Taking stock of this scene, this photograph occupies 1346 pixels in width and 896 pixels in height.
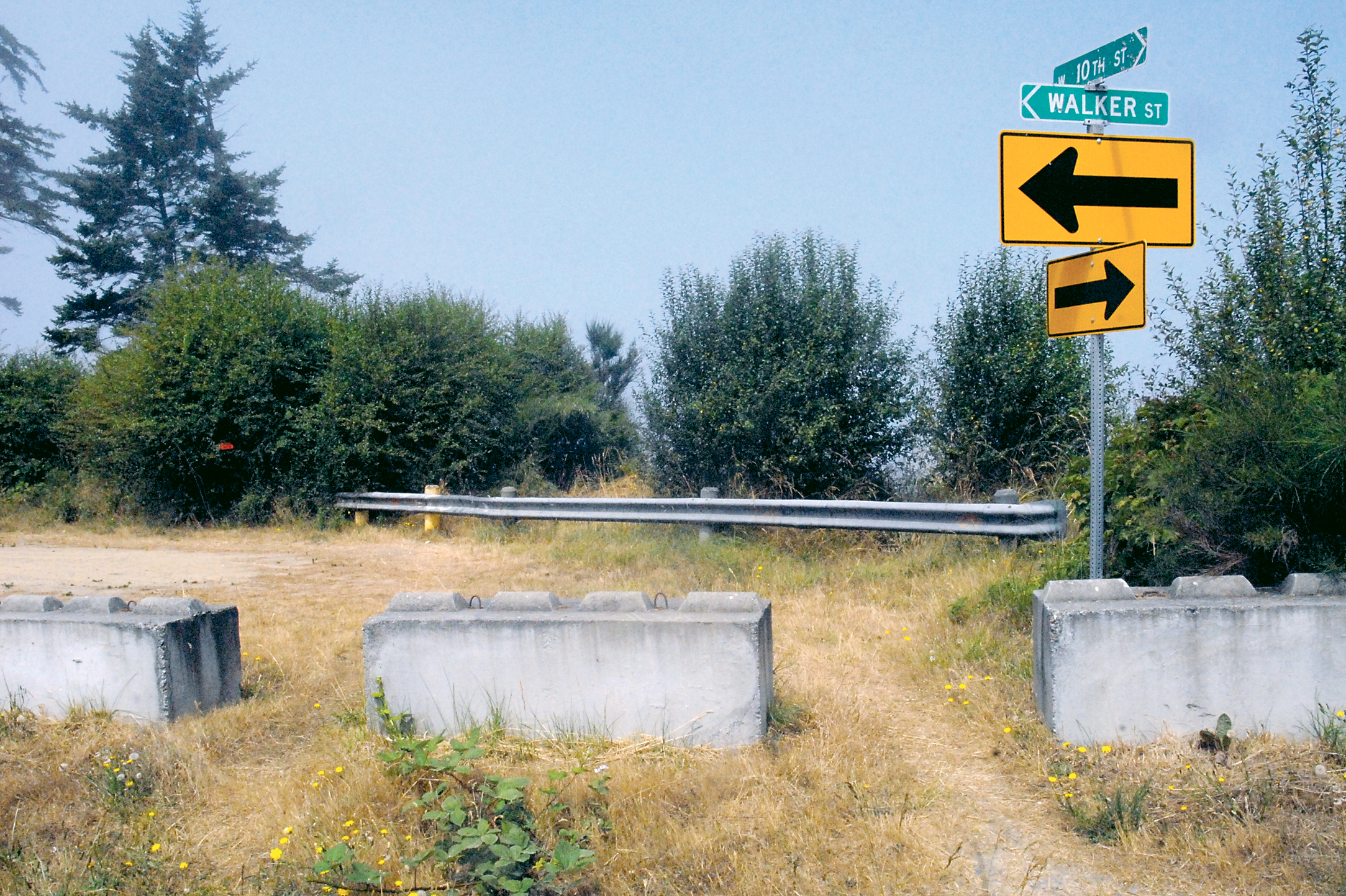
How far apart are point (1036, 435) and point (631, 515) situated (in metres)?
4.93

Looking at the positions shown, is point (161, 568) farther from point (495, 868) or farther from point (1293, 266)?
point (1293, 266)

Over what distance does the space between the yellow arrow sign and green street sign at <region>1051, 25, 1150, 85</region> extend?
36cm

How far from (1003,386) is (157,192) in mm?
28692

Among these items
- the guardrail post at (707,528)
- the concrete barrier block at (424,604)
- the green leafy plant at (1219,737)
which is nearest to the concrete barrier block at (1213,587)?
the green leafy plant at (1219,737)

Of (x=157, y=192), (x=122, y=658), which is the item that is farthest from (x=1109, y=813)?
(x=157, y=192)

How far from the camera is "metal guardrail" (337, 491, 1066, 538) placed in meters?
8.28

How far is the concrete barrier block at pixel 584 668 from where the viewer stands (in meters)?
4.64

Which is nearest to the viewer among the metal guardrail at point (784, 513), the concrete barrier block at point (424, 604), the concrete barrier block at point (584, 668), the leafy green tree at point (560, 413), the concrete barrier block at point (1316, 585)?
the concrete barrier block at point (1316, 585)

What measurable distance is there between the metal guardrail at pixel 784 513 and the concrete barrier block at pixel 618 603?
4.45m

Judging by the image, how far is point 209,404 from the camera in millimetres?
14797

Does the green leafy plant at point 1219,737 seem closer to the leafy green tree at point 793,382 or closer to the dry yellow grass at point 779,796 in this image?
the dry yellow grass at point 779,796

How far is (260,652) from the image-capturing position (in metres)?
6.41

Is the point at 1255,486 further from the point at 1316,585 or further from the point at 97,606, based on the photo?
the point at 97,606

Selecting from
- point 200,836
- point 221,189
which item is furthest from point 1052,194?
point 221,189
